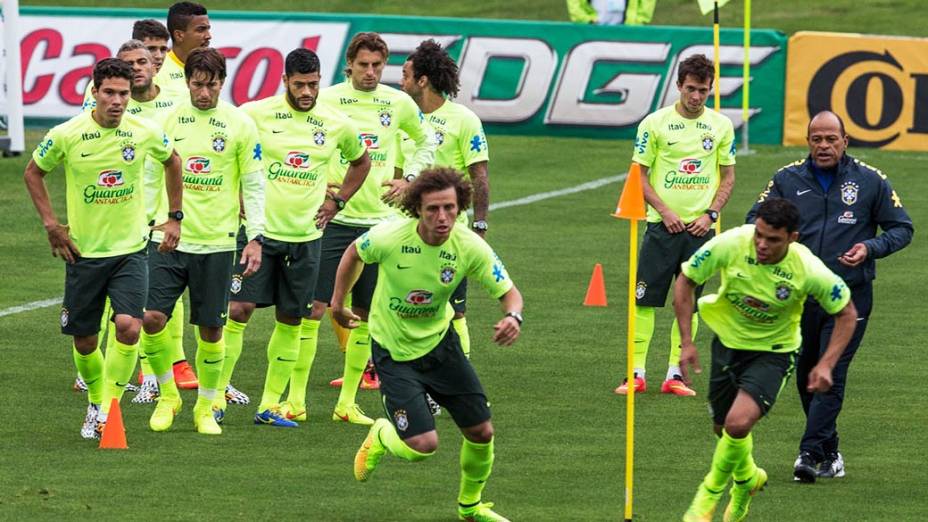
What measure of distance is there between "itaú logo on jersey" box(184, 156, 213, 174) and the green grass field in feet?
5.74

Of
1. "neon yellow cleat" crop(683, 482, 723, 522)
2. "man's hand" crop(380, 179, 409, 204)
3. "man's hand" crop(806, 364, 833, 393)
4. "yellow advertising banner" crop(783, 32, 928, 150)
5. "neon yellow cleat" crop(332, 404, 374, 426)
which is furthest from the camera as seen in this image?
"yellow advertising banner" crop(783, 32, 928, 150)

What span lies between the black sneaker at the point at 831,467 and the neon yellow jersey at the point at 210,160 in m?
4.13

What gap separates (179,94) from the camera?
13.8 meters

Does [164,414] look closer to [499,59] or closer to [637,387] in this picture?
[637,387]

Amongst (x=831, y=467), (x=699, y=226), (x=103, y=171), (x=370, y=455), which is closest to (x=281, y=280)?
(x=103, y=171)

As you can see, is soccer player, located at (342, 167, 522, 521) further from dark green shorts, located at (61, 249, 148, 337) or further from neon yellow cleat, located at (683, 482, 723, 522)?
dark green shorts, located at (61, 249, 148, 337)

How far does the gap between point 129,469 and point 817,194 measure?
4560 mm

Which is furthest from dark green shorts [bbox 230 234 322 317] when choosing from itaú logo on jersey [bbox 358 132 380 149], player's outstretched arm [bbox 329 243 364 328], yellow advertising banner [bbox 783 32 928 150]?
yellow advertising banner [bbox 783 32 928 150]

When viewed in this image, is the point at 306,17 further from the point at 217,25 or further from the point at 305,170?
the point at 305,170

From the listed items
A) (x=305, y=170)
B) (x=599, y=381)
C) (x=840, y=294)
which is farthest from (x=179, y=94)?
(x=840, y=294)

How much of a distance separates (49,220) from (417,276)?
9.24 ft

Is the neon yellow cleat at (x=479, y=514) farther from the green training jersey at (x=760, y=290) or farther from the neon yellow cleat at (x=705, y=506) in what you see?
the green training jersey at (x=760, y=290)

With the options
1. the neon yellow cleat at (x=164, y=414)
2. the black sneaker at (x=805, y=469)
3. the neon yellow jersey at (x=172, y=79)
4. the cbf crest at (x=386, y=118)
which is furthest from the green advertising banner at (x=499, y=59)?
the black sneaker at (x=805, y=469)

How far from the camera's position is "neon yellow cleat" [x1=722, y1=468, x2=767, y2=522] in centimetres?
1041
